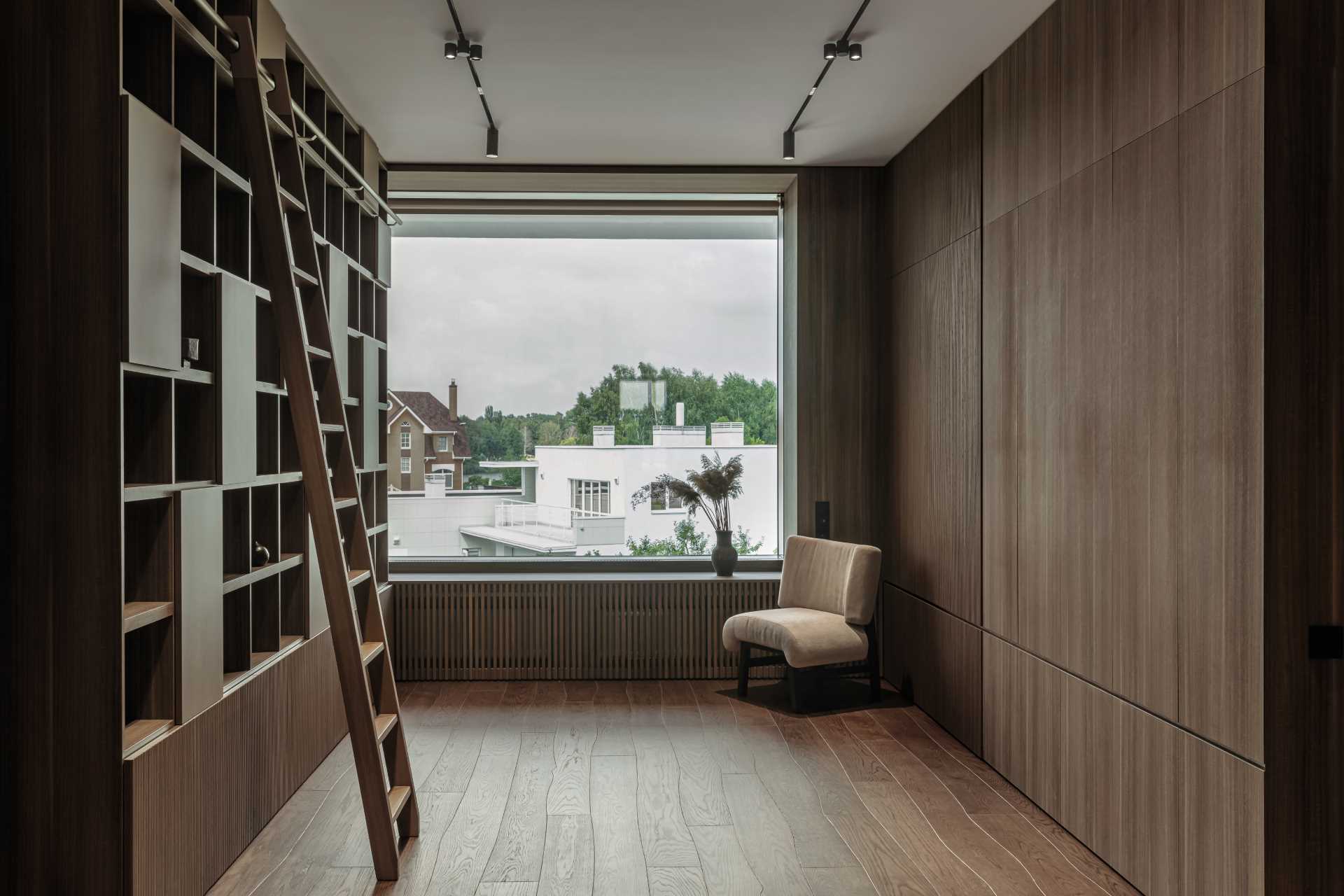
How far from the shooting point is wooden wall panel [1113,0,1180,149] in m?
2.57

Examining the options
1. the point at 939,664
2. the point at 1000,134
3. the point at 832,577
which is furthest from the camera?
the point at 832,577

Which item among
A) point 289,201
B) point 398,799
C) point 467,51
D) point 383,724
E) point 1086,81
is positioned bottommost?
point 398,799

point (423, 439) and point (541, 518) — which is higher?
point (423, 439)

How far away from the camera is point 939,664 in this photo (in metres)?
4.44

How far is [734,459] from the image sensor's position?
556 cm

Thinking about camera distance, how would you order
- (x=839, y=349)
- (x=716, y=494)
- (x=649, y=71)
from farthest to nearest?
(x=716, y=494)
(x=839, y=349)
(x=649, y=71)


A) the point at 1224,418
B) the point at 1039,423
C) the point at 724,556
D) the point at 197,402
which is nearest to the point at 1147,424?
the point at 1224,418

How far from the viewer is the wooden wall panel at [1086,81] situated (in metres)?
2.90

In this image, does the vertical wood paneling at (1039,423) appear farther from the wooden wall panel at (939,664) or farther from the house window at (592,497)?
the house window at (592,497)

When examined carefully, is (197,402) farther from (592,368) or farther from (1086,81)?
(592,368)

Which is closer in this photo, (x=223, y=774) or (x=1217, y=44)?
(x=1217, y=44)
